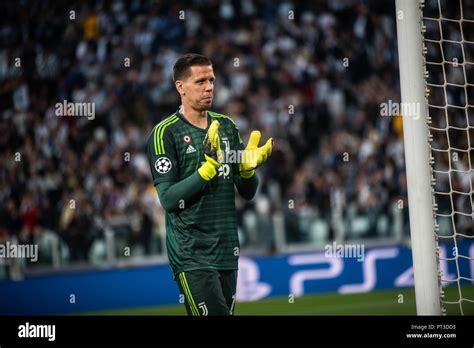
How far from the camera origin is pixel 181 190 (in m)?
4.62

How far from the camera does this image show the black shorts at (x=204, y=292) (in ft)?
15.5

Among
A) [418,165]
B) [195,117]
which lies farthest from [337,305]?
[195,117]

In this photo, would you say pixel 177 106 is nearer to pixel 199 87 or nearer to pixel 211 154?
pixel 199 87

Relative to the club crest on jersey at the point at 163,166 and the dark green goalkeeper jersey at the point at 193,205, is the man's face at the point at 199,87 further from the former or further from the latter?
the club crest on jersey at the point at 163,166

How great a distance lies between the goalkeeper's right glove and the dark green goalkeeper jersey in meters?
0.09

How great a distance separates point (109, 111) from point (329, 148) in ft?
9.93

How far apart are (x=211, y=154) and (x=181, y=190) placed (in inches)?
10.0

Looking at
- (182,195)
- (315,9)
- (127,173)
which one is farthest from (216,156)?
(315,9)

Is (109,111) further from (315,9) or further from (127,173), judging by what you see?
(315,9)
